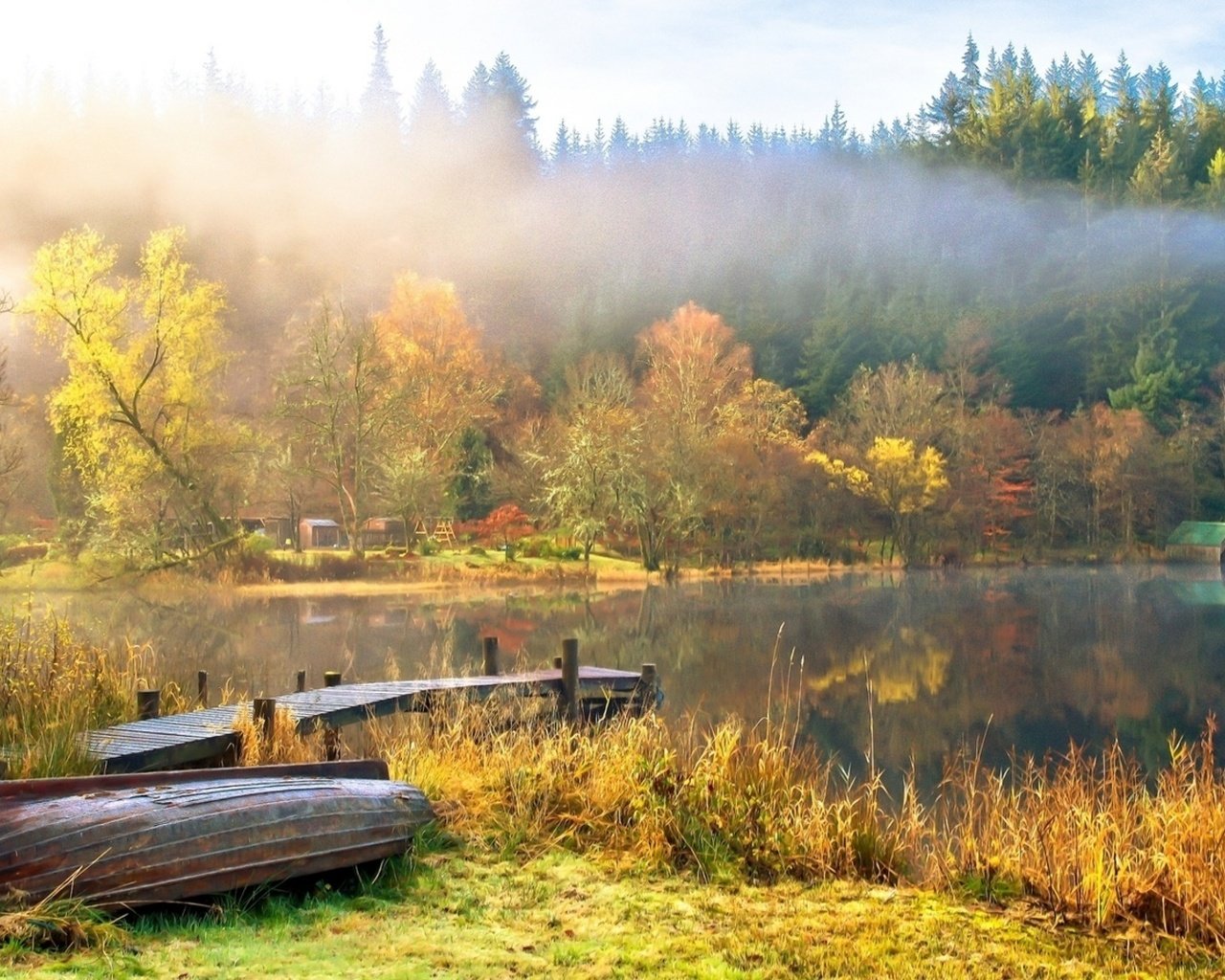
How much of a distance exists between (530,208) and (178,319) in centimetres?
4066

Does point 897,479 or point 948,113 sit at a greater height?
point 948,113

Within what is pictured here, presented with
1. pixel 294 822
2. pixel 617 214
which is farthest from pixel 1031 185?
Answer: pixel 294 822

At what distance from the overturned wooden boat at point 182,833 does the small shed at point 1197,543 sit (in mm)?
49478

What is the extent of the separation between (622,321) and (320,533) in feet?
93.1

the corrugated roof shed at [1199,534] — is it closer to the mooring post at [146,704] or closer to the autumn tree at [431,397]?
the autumn tree at [431,397]

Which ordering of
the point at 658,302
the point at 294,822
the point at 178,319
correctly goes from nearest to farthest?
the point at 294,822, the point at 178,319, the point at 658,302

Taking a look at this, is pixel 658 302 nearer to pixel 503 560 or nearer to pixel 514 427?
pixel 514 427

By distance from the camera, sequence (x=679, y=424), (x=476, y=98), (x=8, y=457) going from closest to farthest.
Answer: (x=8, y=457) < (x=679, y=424) < (x=476, y=98)

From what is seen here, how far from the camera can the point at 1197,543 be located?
50.5 metres

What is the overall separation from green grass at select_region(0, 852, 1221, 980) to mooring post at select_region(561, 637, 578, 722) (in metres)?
5.65

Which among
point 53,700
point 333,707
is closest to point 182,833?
point 53,700

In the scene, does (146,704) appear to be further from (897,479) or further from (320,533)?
(897,479)

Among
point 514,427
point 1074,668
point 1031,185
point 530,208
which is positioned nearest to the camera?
point 1074,668

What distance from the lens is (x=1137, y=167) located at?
2955 inches
